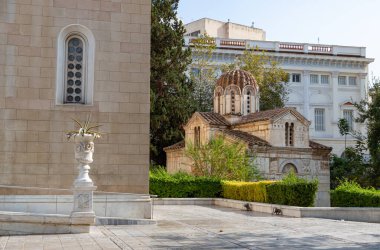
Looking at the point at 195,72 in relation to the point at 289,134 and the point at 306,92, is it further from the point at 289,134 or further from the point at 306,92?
the point at 289,134

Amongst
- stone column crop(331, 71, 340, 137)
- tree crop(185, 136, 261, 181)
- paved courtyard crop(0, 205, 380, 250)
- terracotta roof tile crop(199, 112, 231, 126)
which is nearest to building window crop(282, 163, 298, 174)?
tree crop(185, 136, 261, 181)

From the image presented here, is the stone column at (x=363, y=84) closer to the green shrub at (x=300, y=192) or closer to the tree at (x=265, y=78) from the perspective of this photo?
the tree at (x=265, y=78)

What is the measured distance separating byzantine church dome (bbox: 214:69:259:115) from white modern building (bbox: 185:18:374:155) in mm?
16930

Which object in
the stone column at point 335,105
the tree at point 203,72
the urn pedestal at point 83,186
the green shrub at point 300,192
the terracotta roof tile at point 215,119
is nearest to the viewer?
the urn pedestal at point 83,186

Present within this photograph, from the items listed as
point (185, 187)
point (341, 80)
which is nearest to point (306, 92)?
point (341, 80)

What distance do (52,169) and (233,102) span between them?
19.8 m

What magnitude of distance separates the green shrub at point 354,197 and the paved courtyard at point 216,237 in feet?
12.9

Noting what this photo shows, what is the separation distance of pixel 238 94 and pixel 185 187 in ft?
31.9

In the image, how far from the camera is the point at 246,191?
2106cm

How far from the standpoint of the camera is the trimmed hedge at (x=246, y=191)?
19648 millimetres

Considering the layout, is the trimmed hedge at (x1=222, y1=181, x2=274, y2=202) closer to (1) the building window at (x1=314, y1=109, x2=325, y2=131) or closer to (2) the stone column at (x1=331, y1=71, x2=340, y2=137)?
(1) the building window at (x1=314, y1=109, x2=325, y2=131)

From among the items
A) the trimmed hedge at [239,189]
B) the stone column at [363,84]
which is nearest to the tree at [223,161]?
the trimmed hedge at [239,189]

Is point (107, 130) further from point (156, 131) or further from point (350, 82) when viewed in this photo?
point (350, 82)

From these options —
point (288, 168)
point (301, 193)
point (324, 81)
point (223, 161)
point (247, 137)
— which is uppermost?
point (324, 81)
